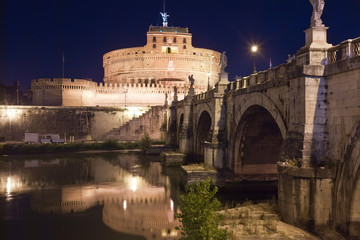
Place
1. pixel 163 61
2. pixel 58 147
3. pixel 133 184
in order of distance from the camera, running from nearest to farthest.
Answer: pixel 133 184, pixel 58 147, pixel 163 61

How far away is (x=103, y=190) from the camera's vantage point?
61.8 ft

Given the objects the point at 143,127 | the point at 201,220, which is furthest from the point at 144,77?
the point at 201,220

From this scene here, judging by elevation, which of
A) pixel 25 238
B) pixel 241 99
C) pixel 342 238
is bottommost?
pixel 25 238

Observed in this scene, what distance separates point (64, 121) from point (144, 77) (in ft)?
82.3

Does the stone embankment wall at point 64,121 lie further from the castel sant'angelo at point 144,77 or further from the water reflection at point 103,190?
the water reflection at point 103,190

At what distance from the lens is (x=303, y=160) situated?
9.64m

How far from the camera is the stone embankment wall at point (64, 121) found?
43.5 m

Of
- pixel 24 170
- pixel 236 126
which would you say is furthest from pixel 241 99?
pixel 24 170

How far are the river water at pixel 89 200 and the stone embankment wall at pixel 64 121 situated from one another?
15.8 m

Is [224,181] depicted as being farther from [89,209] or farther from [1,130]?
[1,130]

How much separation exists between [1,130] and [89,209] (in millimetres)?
34295

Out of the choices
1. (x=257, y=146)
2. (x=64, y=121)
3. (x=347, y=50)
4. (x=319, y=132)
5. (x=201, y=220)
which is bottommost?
(x=201, y=220)

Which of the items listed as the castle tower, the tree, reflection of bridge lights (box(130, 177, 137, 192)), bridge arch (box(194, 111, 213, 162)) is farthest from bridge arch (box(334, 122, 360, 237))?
the castle tower

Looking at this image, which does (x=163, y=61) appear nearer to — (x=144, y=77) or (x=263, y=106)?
(x=144, y=77)
